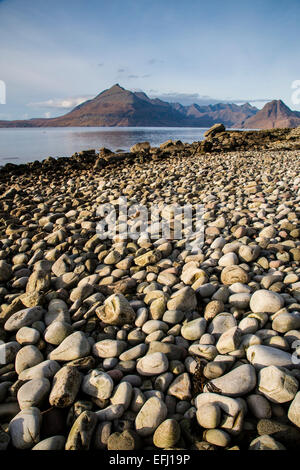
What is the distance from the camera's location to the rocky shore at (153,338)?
1.28 meters

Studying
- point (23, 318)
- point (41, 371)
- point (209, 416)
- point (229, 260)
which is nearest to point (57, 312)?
point (23, 318)

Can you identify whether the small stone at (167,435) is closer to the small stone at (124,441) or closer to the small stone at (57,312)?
the small stone at (124,441)

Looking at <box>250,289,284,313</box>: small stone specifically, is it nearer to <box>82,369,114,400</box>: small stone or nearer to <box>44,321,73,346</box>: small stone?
<box>82,369,114,400</box>: small stone

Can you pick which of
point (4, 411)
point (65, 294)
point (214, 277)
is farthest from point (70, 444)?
point (214, 277)

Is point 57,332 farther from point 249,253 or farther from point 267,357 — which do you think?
point 249,253

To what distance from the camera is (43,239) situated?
3539 millimetres

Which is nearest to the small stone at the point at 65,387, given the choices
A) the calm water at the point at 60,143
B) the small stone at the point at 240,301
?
the small stone at the point at 240,301

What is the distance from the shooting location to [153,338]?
5.98ft

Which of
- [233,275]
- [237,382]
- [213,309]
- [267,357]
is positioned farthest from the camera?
[233,275]

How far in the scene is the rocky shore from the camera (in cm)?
128

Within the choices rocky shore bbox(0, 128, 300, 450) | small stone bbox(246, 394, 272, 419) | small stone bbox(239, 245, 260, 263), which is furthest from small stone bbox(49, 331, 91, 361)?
small stone bbox(239, 245, 260, 263)

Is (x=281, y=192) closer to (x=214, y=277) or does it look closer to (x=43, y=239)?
(x=214, y=277)

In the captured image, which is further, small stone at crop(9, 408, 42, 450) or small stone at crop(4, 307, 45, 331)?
small stone at crop(4, 307, 45, 331)

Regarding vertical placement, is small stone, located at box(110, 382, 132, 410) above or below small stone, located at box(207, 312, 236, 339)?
below
